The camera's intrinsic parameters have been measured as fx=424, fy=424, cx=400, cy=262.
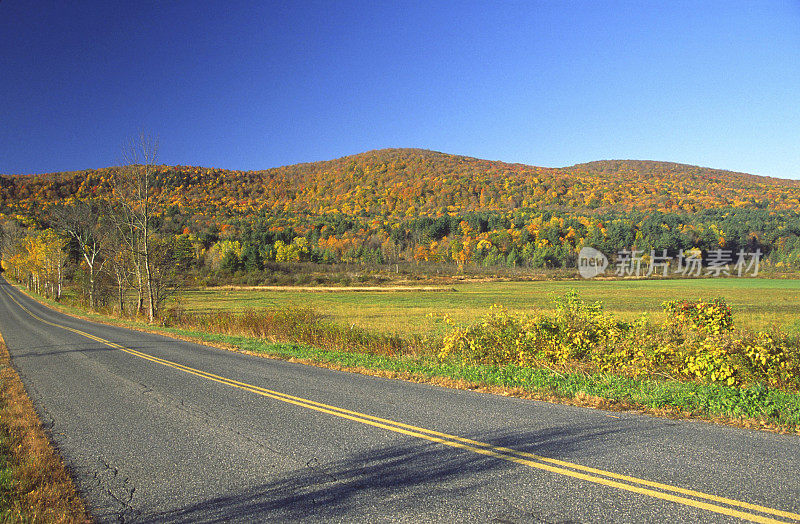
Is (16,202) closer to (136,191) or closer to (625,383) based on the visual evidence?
(136,191)

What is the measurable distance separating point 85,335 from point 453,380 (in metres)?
18.7

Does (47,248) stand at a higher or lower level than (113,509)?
higher

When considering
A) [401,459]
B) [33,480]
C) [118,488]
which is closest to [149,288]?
[33,480]

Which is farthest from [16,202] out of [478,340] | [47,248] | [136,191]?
[478,340]

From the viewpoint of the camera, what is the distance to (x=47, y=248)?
2010 inches

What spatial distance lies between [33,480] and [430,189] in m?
168

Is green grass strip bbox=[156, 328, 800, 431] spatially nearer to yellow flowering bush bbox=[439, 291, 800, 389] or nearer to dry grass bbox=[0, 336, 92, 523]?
yellow flowering bush bbox=[439, 291, 800, 389]

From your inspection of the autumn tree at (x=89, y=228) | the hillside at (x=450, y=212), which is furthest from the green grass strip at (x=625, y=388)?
the hillside at (x=450, y=212)

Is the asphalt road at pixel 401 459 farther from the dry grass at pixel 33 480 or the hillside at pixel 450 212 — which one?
the hillside at pixel 450 212

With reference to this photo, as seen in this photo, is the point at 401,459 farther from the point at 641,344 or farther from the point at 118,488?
the point at 641,344

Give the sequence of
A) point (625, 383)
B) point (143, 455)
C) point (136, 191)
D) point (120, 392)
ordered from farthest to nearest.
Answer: point (136, 191)
point (120, 392)
point (625, 383)
point (143, 455)

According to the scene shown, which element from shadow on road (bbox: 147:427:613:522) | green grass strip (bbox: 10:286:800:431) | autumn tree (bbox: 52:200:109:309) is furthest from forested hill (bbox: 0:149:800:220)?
shadow on road (bbox: 147:427:613:522)

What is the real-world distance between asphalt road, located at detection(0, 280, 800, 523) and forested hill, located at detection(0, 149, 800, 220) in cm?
12906

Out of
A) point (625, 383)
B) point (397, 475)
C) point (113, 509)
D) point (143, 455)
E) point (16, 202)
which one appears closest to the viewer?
point (113, 509)
